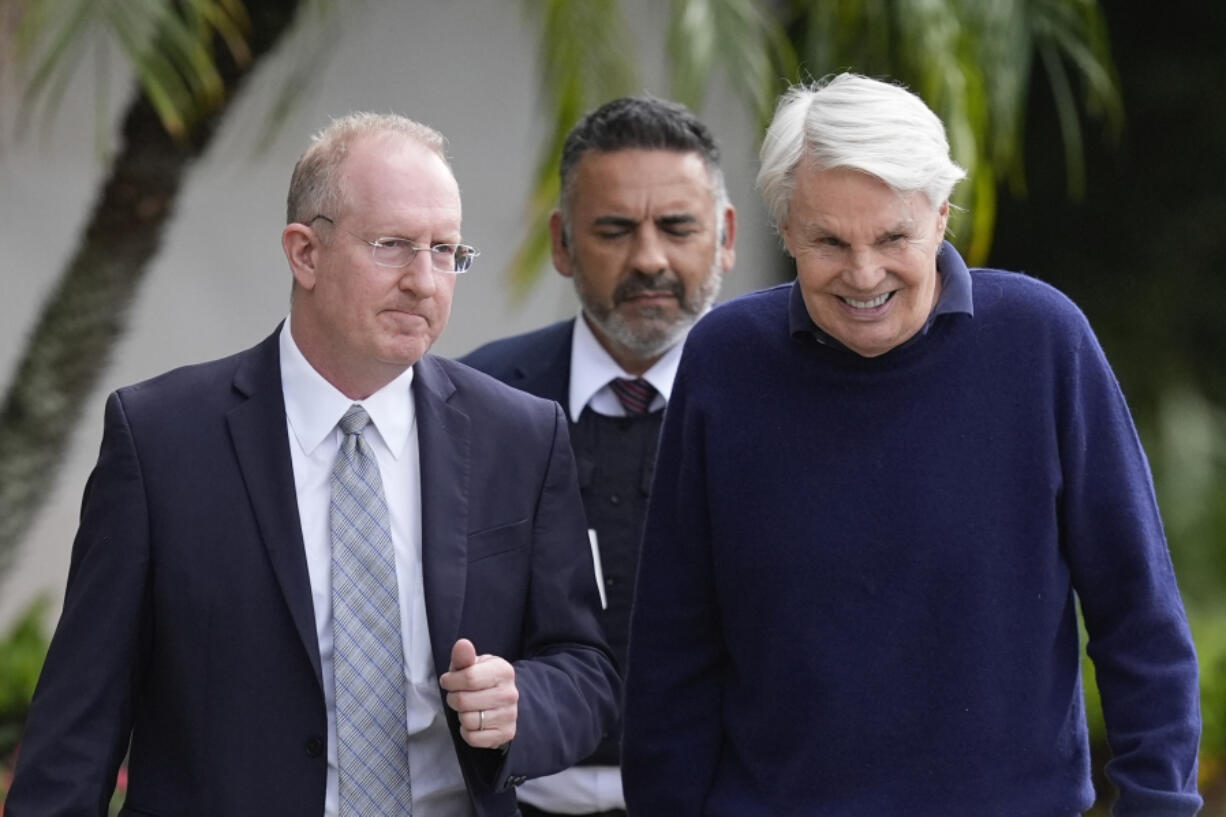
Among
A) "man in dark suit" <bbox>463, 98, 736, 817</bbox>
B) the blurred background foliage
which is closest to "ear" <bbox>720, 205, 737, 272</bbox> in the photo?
"man in dark suit" <bbox>463, 98, 736, 817</bbox>

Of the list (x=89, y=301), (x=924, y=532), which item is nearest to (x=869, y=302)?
(x=924, y=532)

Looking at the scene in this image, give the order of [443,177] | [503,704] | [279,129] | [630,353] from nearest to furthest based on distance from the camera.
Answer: [503,704] < [443,177] < [630,353] < [279,129]

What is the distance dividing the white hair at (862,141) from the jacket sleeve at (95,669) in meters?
0.90

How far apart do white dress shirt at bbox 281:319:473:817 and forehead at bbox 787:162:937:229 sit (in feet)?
2.04

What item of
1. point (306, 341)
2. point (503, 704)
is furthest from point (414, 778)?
point (306, 341)

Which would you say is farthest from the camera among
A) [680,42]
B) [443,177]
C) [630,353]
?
[680,42]

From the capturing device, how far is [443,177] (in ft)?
8.06

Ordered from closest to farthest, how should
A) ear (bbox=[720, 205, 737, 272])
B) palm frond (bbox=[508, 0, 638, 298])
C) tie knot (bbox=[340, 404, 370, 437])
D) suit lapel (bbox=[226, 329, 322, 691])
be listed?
suit lapel (bbox=[226, 329, 322, 691])
tie knot (bbox=[340, 404, 370, 437])
ear (bbox=[720, 205, 737, 272])
palm frond (bbox=[508, 0, 638, 298])

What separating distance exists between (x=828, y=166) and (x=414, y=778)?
937mm

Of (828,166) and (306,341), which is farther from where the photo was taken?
(306,341)

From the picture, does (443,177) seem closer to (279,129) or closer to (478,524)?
(478,524)

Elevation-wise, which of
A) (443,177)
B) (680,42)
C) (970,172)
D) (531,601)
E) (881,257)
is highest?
(680,42)

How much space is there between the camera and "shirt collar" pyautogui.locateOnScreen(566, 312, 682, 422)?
3125mm

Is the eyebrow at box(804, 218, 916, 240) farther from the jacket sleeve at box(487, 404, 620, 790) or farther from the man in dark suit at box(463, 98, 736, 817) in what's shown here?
the man in dark suit at box(463, 98, 736, 817)
